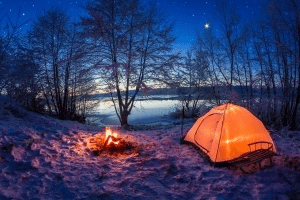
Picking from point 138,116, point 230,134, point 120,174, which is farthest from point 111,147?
point 138,116

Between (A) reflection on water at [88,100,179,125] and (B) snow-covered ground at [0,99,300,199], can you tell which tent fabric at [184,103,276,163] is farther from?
(A) reflection on water at [88,100,179,125]

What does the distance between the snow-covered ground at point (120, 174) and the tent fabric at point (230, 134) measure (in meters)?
0.44

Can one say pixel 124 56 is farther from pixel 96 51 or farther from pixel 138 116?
pixel 138 116

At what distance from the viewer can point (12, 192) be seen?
10.8 ft

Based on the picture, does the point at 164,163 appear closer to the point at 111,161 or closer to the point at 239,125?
the point at 111,161

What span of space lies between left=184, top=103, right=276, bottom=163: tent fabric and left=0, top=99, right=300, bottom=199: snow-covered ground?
1.43 feet

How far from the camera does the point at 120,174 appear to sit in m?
4.45

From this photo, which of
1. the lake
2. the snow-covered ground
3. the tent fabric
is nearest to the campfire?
the snow-covered ground

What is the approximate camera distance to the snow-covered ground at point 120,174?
3.65 metres

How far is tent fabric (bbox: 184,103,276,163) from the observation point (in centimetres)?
506

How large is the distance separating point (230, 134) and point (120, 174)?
3037mm

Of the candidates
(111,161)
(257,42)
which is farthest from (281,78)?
(111,161)

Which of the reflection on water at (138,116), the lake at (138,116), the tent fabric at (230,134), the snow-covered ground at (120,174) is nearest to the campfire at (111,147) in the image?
the snow-covered ground at (120,174)

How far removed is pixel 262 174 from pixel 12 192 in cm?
512
